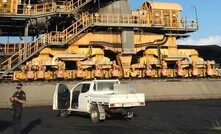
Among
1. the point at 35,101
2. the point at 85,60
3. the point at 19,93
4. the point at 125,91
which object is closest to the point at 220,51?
the point at 85,60

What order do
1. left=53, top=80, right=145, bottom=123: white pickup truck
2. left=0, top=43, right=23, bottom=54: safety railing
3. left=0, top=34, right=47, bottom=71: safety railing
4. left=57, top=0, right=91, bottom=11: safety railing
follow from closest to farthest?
left=53, top=80, right=145, bottom=123: white pickup truck < left=0, top=34, right=47, bottom=71: safety railing < left=57, top=0, right=91, bottom=11: safety railing < left=0, top=43, right=23, bottom=54: safety railing

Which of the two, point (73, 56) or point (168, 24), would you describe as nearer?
point (73, 56)

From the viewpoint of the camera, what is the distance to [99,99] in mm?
13258

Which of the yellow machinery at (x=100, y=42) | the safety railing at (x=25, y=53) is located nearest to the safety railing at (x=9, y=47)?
the yellow machinery at (x=100, y=42)

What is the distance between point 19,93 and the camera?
372 inches

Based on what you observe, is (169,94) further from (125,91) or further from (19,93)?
(19,93)

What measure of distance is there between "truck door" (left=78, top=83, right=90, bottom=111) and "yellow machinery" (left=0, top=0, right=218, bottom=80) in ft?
30.1

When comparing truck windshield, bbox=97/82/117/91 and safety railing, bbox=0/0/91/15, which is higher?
safety railing, bbox=0/0/91/15

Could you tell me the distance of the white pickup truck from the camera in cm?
1299

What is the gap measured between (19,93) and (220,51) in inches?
1474

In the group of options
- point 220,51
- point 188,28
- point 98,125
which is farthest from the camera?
point 220,51

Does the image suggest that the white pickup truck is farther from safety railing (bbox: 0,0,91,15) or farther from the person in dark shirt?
safety railing (bbox: 0,0,91,15)

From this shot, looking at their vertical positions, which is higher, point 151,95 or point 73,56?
point 73,56

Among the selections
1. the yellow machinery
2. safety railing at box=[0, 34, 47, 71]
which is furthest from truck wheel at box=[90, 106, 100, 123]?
safety railing at box=[0, 34, 47, 71]
